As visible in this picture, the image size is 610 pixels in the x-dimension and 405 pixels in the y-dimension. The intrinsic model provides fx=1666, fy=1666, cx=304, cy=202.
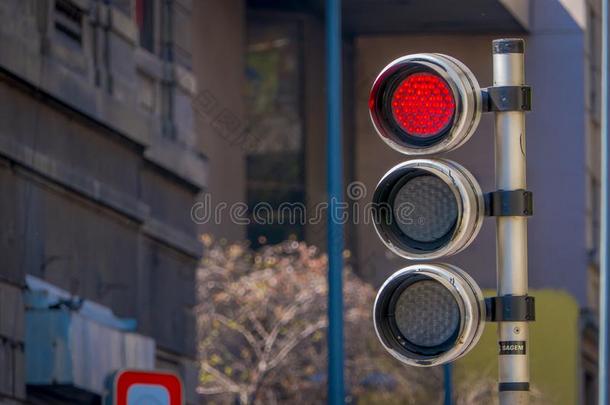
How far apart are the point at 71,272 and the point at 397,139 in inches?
369

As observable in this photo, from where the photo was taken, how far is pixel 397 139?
20.2ft

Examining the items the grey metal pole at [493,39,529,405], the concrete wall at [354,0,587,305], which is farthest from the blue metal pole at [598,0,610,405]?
the grey metal pole at [493,39,529,405]

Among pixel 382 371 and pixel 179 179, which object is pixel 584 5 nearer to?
pixel 382 371

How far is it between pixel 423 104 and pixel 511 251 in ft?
2.05

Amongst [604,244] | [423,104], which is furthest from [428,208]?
[604,244]

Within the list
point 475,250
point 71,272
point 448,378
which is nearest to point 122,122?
point 71,272

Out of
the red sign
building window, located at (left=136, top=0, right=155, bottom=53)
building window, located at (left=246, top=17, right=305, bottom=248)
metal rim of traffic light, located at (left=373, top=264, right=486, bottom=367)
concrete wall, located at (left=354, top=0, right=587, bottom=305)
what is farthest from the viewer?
building window, located at (left=246, top=17, right=305, bottom=248)

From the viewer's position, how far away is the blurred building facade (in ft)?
45.1

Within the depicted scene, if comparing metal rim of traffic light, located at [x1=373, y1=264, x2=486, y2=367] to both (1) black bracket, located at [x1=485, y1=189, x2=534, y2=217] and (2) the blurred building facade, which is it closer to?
(1) black bracket, located at [x1=485, y1=189, x2=534, y2=217]

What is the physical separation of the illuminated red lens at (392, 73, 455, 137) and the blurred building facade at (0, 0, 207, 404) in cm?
755

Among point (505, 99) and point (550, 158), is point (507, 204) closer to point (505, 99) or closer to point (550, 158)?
point (505, 99)

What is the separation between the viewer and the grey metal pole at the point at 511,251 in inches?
236

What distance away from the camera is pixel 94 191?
15.5 metres

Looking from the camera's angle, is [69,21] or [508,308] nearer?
[508,308]
